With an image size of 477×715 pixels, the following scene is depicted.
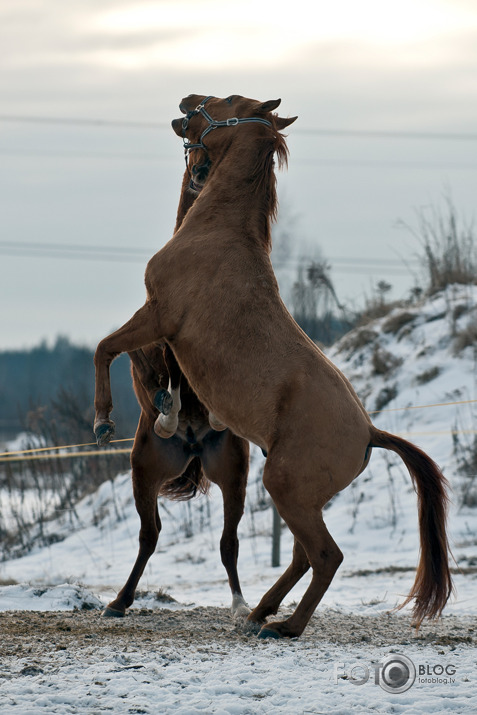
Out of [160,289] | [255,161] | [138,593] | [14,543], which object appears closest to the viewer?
[160,289]

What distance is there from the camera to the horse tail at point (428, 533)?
466 cm

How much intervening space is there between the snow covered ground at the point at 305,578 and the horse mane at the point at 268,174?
2.40 metres

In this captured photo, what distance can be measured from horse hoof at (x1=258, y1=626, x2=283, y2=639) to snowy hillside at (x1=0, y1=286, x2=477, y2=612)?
1.95m

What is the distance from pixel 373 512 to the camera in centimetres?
1104

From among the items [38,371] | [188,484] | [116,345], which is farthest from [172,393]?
[38,371]

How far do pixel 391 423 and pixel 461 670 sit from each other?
30.3 feet

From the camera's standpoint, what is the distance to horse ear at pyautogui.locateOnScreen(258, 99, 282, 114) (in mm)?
5204

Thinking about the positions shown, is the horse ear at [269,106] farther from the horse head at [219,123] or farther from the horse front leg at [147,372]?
the horse front leg at [147,372]

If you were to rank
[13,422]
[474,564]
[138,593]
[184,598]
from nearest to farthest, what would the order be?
[138,593]
[184,598]
[474,564]
[13,422]

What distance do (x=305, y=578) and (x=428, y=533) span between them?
12.9 ft

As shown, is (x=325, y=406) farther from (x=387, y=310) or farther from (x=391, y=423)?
(x=387, y=310)

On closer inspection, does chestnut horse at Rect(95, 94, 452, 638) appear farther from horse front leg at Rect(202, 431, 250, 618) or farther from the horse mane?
horse front leg at Rect(202, 431, 250, 618)

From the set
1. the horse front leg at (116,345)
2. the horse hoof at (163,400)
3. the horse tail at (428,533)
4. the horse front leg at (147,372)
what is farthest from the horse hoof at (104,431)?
the horse tail at (428,533)

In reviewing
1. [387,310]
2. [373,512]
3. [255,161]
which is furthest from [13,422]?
[255,161]
